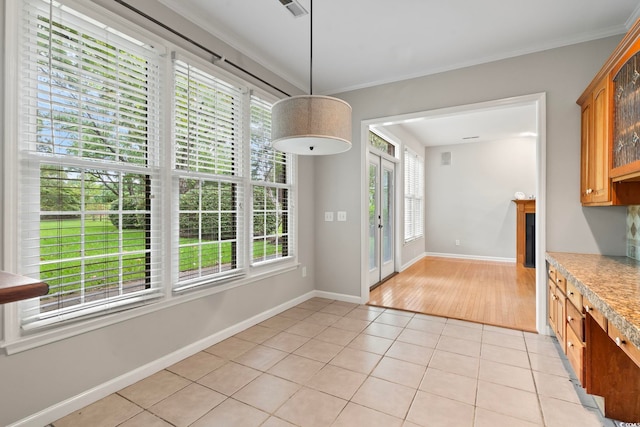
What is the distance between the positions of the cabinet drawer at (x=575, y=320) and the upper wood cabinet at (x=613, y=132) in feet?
2.74

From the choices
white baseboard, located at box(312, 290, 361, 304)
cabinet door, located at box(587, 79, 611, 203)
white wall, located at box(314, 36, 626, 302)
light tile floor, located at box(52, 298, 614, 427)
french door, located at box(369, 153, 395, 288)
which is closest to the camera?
light tile floor, located at box(52, 298, 614, 427)

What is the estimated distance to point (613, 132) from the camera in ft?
7.36

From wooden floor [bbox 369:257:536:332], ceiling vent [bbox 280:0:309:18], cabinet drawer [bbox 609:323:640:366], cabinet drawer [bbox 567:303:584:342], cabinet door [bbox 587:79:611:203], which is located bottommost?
wooden floor [bbox 369:257:536:332]

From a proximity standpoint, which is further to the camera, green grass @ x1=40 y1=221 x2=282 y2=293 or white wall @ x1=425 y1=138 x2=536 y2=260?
white wall @ x1=425 y1=138 x2=536 y2=260

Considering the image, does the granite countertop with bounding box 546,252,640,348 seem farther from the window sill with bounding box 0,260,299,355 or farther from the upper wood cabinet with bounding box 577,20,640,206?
the window sill with bounding box 0,260,299,355

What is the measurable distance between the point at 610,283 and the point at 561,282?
2.38 feet

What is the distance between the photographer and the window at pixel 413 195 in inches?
260

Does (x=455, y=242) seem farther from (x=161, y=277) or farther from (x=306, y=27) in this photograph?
(x=161, y=277)

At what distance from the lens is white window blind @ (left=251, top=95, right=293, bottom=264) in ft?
11.1

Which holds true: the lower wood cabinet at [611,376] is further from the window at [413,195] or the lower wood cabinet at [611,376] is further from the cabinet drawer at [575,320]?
the window at [413,195]

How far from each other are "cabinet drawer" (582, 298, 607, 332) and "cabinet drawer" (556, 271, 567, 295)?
1.68ft

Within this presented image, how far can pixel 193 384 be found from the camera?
7.47 feet

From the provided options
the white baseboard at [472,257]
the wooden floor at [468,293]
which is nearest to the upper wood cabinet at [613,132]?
the wooden floor at [468,293]

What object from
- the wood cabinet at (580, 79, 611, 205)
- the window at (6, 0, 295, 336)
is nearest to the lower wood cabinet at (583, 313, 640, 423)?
the wood cabinet at (580, 79, 611, 205)
